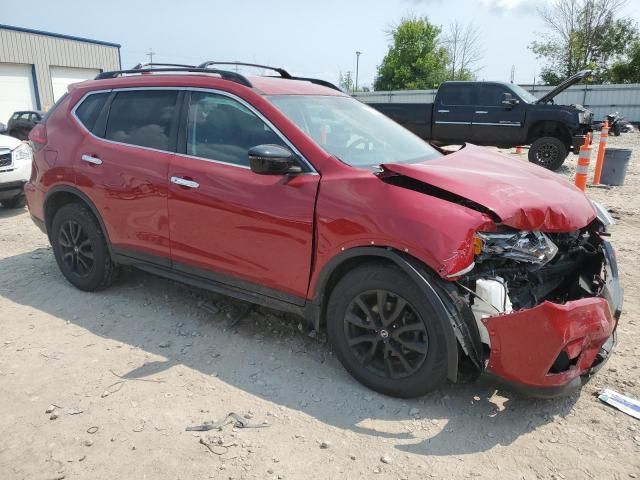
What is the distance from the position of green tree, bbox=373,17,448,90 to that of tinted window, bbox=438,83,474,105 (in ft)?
115

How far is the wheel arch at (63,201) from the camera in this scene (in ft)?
13.6

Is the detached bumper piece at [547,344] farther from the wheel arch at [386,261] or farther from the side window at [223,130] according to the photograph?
the side window at [223,130]

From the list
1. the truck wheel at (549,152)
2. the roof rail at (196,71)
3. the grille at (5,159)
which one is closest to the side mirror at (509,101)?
the truck wheel at (549,152)

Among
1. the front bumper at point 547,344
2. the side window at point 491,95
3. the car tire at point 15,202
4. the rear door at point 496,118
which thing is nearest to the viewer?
the front bumper at point 547,344

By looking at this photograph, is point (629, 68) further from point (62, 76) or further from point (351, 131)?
point (351, 131)

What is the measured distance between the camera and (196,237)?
3525 millimetres

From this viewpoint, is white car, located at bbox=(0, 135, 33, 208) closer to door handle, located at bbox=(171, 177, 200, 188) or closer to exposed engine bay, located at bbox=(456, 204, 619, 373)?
door handle, located at bbox=(171, 177, 200, 188)

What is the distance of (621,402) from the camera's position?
9.48 ft

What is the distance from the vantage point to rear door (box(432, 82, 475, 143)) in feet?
40.7

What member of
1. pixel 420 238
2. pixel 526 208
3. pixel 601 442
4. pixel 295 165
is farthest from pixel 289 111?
pixel 601 442

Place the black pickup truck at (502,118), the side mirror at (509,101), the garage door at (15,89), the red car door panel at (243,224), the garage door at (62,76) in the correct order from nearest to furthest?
the red car door panel at (243,224), the black pickup truck at (502,118), the side mirror at (509,101), the garage door at (15,89), the garage door at (62,76)

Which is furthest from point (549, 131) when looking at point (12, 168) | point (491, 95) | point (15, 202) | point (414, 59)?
point (414, 59)

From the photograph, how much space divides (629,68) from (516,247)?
41718mm

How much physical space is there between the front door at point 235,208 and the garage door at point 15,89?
26401mm
